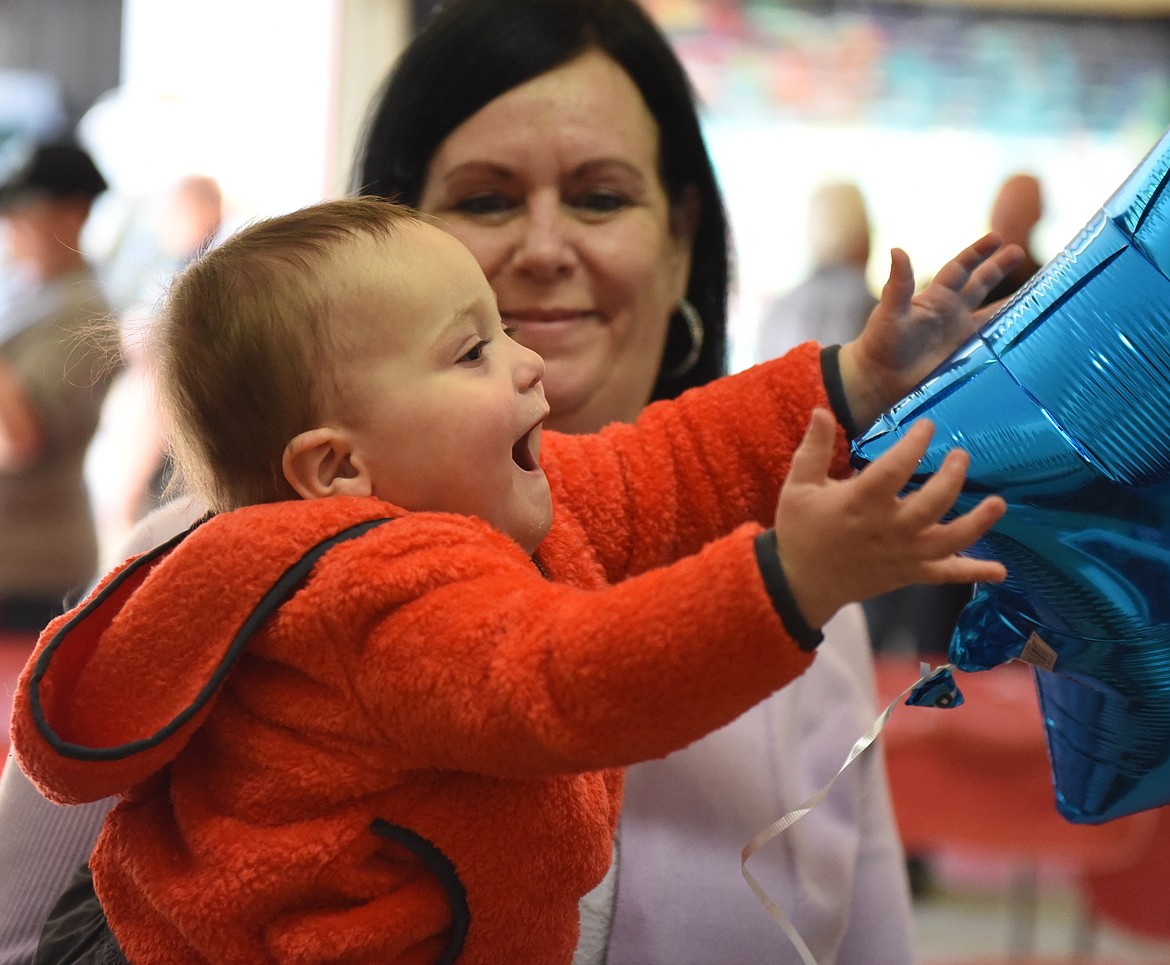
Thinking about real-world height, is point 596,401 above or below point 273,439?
below

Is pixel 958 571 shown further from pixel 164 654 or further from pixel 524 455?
pixel 164 654

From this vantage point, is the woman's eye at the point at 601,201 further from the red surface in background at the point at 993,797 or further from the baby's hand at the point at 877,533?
the red surface in background at the point at 993,797

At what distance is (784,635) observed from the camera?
1.92 feet

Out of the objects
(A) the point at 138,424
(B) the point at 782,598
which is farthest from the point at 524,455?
(A) the point at 138,424

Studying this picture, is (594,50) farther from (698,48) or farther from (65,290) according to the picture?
(698,48)

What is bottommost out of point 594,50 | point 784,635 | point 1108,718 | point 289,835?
point 289,835

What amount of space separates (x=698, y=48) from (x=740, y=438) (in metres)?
4.85

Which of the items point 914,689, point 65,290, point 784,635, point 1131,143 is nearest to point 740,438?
point 914,689

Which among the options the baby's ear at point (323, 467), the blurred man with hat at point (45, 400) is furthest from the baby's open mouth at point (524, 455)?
the blurred man with hat at point (45, 400)

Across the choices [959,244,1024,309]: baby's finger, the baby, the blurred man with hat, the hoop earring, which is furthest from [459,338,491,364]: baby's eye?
the blurred man with hat

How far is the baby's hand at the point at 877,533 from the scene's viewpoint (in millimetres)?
570

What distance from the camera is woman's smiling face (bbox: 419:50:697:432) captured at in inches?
45.8

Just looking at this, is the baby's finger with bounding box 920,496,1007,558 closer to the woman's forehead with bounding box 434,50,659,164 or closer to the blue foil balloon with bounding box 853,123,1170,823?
the blue foil balloon with bounding box 853,123,1170,823

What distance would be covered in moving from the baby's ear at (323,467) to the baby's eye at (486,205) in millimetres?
486
